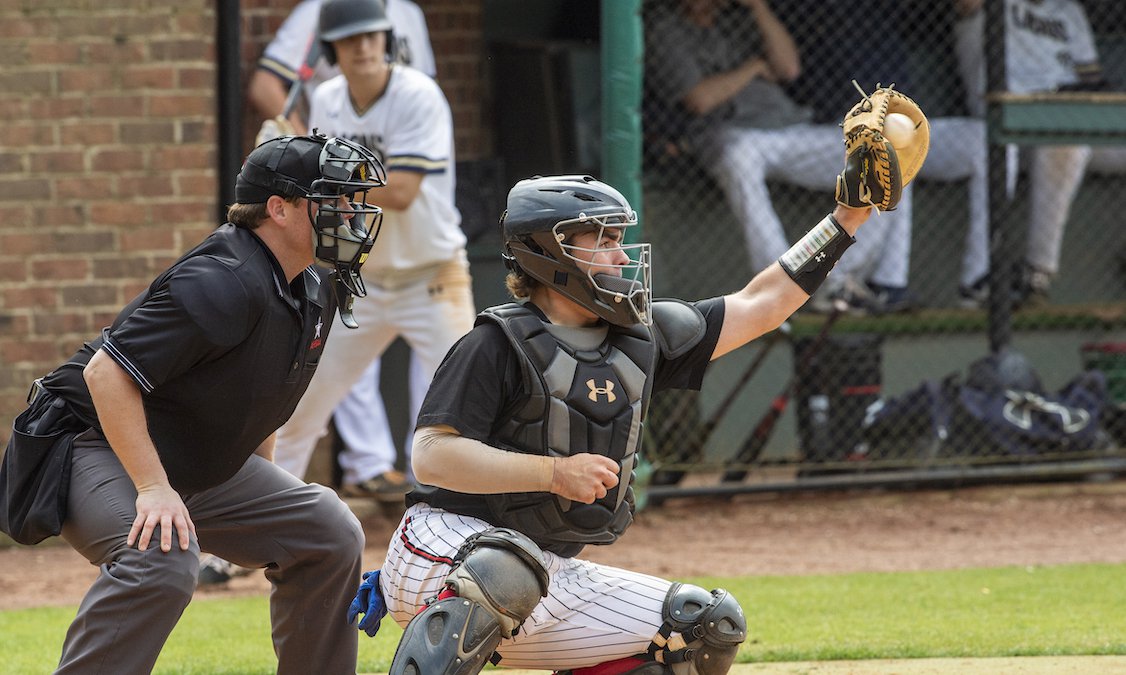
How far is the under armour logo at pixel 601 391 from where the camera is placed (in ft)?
10.3

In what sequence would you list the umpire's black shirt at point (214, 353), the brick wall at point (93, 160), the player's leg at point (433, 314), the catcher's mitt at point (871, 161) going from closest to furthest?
1. the umpire's black shirt at point (214, 353)
2. the catcher's mitt at point (871, 161)
3. the player's leg at point (433, 314)
4. the brick wall at point (93, 160)

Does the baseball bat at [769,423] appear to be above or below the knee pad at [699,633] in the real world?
below

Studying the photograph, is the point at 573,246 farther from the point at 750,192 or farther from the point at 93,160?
the point at 750,192

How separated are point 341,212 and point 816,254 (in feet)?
3.62

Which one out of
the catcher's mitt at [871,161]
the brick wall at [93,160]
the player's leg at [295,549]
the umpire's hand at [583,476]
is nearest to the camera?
the umpire's hand at [583,476]

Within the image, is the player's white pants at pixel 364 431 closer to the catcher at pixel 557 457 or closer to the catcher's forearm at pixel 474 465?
the catcher at pixel 557 457

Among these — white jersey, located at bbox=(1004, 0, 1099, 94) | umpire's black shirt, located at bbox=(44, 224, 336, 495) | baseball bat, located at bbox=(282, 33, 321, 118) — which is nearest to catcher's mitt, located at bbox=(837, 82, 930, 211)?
umpire's black shirt, located at bbox=(44, 224, 336, 495)

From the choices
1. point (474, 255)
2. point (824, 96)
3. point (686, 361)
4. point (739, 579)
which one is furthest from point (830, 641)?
point (824, 96)

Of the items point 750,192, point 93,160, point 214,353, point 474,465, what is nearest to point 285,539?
point 214,353

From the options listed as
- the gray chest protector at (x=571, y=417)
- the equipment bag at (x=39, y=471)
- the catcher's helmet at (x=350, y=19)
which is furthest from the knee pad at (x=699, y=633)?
the catcher's helmet at (x=350, y=19)

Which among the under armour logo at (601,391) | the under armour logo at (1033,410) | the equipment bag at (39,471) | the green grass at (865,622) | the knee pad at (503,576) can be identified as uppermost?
the under armour logo at (601,391)

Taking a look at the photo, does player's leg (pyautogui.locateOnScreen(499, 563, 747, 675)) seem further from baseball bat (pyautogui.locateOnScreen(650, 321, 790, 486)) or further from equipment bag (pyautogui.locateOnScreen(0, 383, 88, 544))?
baseball bat (pyautogui.locateOnScreen(650, 321, 790, 486))

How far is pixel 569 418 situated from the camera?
313 centimetres

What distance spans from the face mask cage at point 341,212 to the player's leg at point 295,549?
21.8 inches
